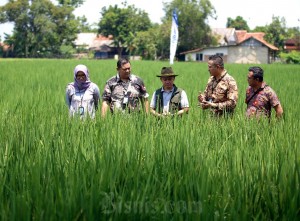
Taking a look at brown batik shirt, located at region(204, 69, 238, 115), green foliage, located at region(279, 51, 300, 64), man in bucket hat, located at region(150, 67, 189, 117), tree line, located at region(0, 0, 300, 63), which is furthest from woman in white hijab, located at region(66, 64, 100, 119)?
tree line, located at region(0, 0, 300, 63)

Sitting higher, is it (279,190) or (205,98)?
(205,98)

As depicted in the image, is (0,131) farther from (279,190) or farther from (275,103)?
(275,103)

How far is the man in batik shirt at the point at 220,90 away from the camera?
169 inches

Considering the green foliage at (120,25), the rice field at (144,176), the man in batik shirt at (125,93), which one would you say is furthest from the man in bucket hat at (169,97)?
the green foliage at (120,25)

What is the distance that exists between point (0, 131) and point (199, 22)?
5227 centimetres

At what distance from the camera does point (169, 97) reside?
14.1 ft

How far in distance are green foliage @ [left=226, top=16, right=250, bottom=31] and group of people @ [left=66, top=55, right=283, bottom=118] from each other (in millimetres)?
89526

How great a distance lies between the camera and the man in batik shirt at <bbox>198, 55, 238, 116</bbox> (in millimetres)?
4293

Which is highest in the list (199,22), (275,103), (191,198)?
(199,22)

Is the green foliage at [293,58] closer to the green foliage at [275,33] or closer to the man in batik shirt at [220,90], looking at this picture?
the green foliage at [275,33]

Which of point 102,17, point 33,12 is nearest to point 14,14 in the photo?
point 33,12

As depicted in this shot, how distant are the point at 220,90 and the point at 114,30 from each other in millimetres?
54209

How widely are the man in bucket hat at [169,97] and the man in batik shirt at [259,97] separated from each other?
0.66 m

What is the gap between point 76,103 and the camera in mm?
4309
